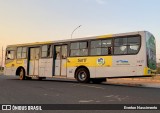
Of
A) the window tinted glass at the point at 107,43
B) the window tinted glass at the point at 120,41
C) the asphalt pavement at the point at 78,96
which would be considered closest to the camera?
the asphalt pavement at the point at 78,96

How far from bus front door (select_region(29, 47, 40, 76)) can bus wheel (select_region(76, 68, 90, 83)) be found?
462 centimetres

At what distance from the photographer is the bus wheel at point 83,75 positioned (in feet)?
65.1

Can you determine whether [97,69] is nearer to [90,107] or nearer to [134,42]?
[134,42]

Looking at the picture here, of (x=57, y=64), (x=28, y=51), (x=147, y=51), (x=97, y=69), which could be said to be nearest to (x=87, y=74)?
(x=97, y=69)

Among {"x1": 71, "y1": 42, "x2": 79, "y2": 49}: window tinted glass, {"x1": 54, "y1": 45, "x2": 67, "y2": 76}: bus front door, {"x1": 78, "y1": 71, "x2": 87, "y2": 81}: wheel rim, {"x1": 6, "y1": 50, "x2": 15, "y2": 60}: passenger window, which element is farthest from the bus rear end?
{"x1": 6, "y1": 50, "x2": 15, "y2": 60}: passenger window

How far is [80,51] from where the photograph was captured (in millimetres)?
20469

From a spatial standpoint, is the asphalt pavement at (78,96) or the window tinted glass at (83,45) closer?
the asphalt pavement at (78,96)

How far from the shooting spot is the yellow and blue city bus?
57.0 feet

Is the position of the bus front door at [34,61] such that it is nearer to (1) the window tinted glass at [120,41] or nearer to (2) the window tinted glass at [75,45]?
(2) the window tinted glass at [75,45]

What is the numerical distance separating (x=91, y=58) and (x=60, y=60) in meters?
3.10

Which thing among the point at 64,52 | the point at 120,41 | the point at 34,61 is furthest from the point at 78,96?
the point at 34,61

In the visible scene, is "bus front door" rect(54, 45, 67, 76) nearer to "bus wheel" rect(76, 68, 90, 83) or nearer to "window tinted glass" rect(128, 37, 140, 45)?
"bus wheel" rect(76, 68, 90, 83)

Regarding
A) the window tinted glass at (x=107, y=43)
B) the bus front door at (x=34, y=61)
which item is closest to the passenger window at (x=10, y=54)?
the bus front door at (x=34, y=61)

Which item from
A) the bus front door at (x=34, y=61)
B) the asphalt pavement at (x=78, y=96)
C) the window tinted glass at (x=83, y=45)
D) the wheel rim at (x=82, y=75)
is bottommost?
the asphalt pavement at (x=78, y=96)
